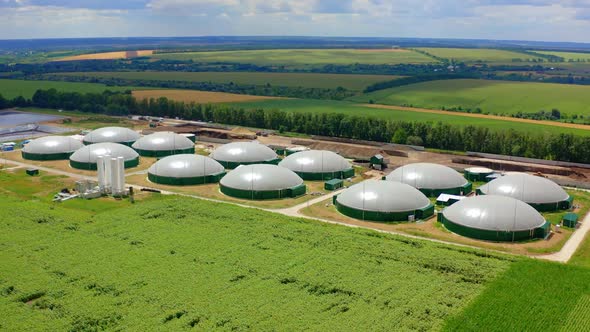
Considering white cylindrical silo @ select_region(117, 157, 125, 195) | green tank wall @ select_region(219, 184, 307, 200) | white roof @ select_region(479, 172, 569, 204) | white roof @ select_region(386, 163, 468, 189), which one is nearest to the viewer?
white roof @ select_region(479, 172, 569, 204)

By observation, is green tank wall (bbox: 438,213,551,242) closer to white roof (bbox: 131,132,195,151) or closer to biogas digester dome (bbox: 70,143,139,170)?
biogas digester dome (bbox: 70,143,139,170)

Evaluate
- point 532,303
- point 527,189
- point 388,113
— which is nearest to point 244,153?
point 527,189

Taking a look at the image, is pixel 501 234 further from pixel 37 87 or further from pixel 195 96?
pixel 37 87

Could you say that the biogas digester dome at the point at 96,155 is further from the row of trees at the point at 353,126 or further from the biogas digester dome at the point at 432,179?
the row of trees at the point at 353,126

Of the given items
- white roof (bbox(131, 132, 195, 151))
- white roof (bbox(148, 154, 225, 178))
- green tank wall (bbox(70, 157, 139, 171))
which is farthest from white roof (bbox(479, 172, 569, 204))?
green tank wall (bbox(70, 157, 139, 171))

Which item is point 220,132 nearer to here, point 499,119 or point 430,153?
point 430,153

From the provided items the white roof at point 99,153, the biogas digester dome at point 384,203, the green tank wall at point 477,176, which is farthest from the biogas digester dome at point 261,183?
the green tank wall at point 477,176

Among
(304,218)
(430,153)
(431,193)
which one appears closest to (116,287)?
(304,218)
